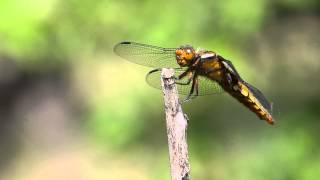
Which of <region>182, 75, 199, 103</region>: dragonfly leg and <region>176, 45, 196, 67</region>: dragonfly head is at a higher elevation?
<region>176, 45, 196, 67</region>: dragonfly head

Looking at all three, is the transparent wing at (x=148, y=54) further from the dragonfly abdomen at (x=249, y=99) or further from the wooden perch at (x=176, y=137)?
the wooden perch at (x=176, y=137)

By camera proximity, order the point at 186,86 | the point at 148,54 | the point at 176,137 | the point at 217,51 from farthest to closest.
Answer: the point at 217,51
the point at 148,54
the point at 186,86
the point at 176,137

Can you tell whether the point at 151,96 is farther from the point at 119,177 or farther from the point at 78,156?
the point at 78,156

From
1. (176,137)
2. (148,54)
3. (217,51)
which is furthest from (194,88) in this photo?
(176,137)

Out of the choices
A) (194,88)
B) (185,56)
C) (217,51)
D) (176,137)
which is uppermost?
(217,51)

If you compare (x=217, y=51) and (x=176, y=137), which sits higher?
(x=217, y=51)

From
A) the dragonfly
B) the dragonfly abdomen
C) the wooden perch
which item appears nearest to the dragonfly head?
the dragonfly

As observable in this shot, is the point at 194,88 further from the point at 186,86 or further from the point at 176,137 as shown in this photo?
the point at 176,137

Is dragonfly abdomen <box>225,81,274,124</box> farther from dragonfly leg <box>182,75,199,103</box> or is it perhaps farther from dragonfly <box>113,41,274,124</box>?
dragonfly leg <box>182,75,199,103</box>
